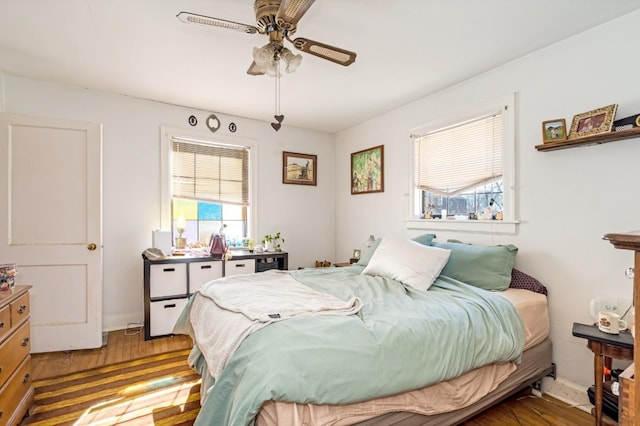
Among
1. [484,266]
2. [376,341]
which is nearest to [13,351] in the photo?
[376,341]

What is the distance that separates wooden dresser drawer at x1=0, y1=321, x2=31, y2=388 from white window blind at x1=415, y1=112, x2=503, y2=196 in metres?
3.47

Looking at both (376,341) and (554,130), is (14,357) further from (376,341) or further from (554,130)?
(554,130)

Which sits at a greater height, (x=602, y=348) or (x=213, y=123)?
(x=213, y=123)

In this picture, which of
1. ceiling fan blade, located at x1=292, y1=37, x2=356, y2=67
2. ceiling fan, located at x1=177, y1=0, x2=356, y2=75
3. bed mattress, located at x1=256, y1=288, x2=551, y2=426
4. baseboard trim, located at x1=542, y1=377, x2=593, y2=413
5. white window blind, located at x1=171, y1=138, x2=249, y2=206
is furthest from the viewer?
white window blind, located at x1=171, y1=138, x2=249, y2=206

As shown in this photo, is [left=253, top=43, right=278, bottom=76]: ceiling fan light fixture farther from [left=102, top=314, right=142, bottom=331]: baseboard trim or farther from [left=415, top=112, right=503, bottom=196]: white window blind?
[left=102, top=314, right=142, bottom=331]: baseboard trim

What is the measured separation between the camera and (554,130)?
2318 mm

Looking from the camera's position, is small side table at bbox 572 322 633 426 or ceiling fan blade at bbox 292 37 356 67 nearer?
small side table at bbox 572 322 633 426

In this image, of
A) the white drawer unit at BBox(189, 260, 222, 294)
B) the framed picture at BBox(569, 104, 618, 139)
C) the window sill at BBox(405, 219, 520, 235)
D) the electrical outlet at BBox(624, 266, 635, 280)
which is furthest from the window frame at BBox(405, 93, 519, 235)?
the white drawer unit at BBox(189, 260, 222, 294)

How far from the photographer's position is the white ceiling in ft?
6.47

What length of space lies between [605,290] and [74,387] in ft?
12.3

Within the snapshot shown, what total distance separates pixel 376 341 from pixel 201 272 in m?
2.54

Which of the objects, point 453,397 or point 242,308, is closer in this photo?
point 453,397

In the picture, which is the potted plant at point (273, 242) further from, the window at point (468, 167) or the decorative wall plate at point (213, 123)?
the window at point (468, 167)

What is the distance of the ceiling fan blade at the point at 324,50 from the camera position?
1.84 metres
